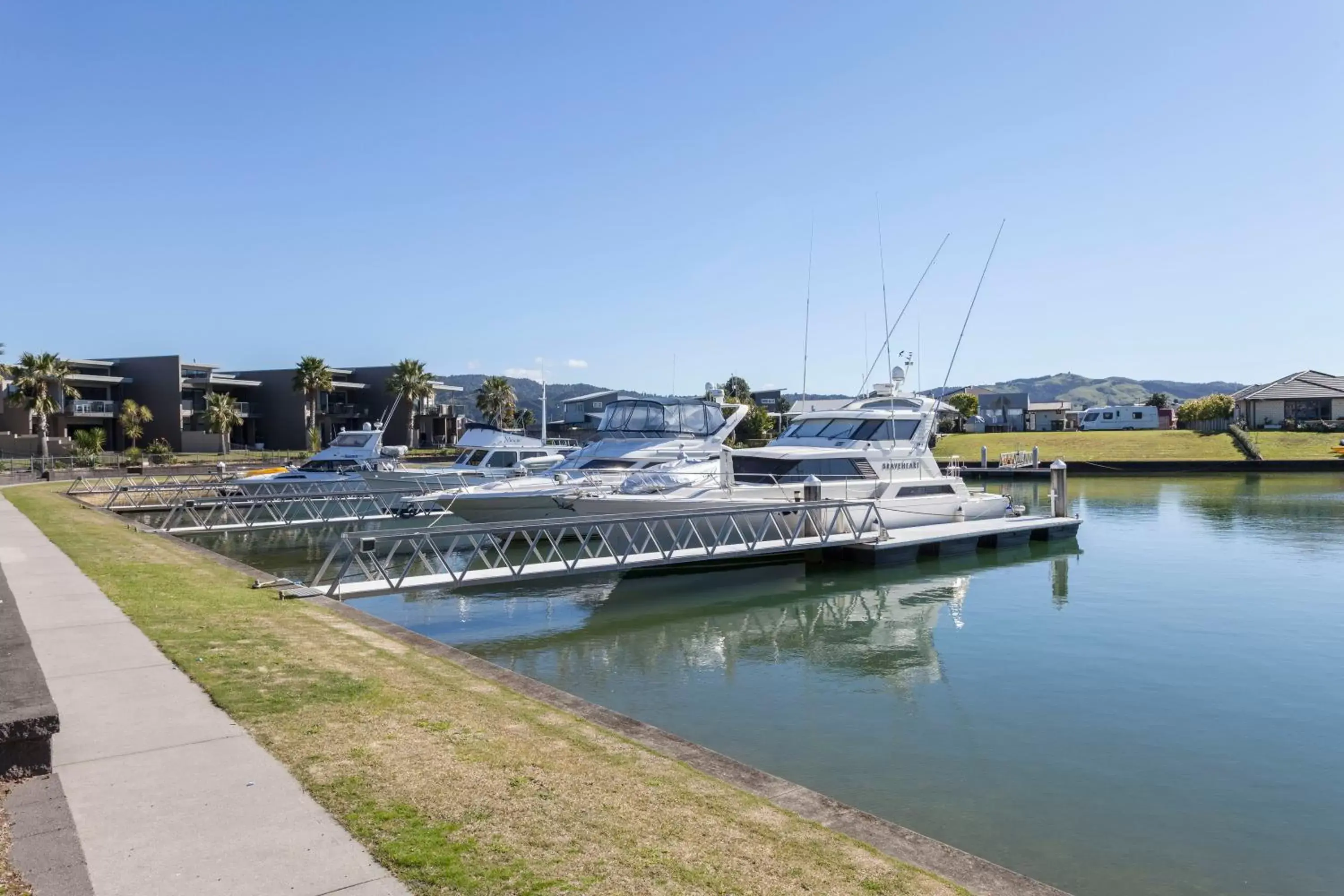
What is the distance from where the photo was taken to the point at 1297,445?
6366cm

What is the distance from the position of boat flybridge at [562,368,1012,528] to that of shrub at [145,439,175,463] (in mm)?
42485

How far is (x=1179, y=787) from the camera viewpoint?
933 centimetres

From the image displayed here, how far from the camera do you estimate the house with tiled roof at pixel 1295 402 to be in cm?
7256

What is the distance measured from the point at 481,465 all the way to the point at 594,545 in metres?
10.9

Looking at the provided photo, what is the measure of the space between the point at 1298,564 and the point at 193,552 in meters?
28.1

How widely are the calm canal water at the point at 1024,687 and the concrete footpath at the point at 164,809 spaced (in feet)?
17.5

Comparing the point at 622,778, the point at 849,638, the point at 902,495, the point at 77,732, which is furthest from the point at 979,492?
the point at 77,732

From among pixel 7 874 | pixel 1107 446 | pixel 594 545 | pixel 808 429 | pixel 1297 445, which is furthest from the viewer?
pixel 1107 446

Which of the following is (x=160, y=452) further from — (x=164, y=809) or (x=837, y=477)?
(x=164, y=809)

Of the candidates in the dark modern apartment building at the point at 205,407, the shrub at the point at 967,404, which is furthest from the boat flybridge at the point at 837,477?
the shrub at the point at 967,404

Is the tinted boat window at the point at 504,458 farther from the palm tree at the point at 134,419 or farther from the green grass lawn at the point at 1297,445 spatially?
the green grass lawn at the point at 1297,445

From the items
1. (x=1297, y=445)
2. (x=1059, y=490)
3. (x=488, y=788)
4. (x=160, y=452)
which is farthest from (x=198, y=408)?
(x=1297, y=445)

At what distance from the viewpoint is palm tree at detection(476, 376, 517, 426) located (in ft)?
288

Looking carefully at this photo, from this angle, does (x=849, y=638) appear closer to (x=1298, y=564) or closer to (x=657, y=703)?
(x=657, y=703)
